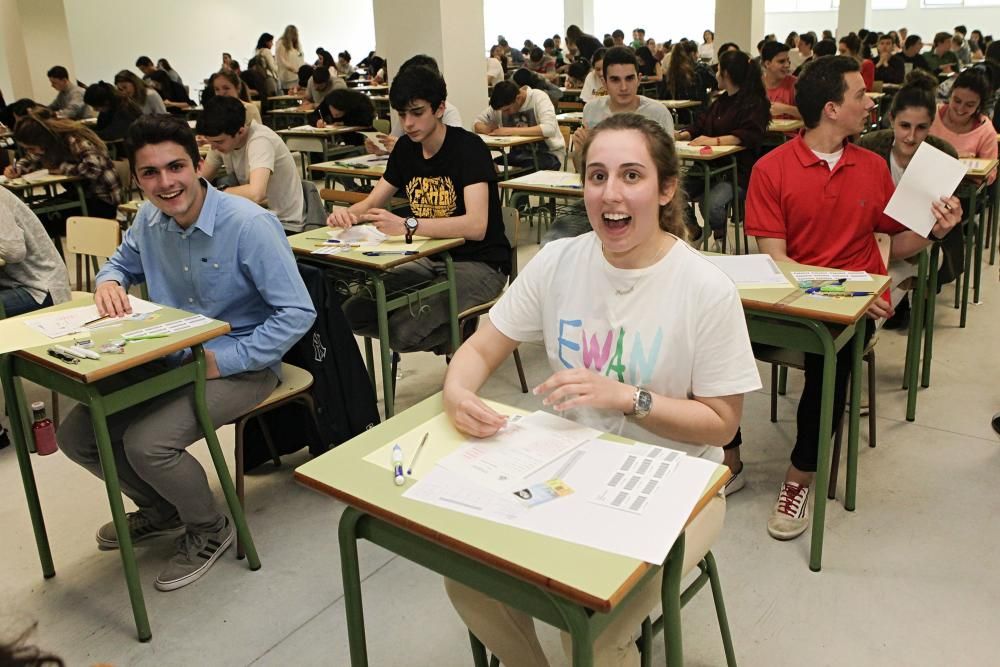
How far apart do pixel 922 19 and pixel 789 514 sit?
2228 cm

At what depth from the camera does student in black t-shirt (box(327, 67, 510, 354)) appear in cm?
311

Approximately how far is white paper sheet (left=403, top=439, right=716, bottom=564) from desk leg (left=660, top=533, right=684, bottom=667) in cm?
8

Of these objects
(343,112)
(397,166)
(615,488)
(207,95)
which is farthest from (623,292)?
(207,95)

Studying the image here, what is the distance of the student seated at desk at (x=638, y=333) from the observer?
4.92 ft

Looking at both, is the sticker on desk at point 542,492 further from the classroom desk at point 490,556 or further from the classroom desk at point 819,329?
the classroom desk at point 819,329

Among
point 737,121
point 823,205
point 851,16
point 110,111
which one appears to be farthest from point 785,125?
point 851,16

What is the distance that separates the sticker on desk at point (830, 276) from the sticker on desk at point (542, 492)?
136 cm

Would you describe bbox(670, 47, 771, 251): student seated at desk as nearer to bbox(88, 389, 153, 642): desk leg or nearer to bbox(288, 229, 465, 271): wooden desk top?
bbox(288, 229, 465, 271): wooden desk top

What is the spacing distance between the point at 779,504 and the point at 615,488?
4.68 feet

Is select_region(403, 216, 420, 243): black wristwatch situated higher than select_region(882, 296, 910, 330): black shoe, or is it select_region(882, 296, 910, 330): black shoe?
select_region(403, 216, 420, 243): black wristwatch

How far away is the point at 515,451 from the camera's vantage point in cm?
140

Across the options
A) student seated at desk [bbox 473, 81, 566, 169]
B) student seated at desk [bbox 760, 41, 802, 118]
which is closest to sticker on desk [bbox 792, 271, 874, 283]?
student seated at desk [bbox 473, 81, 566, 169]

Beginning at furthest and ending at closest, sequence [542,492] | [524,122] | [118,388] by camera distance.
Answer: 1. [524,122]
2. [118,388]
3. [542,492]

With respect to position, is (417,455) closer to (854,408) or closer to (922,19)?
(854,408)
